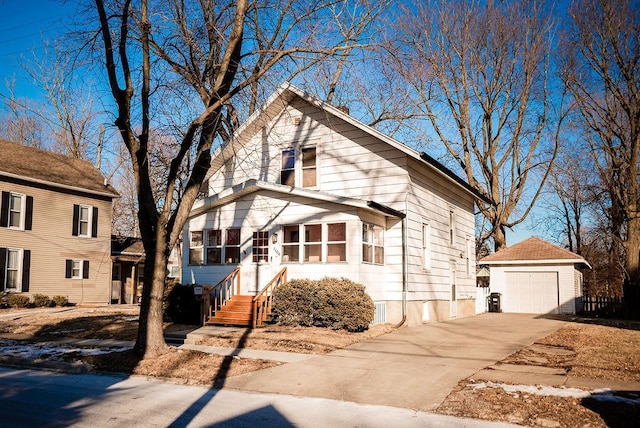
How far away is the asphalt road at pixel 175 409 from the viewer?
708 cm

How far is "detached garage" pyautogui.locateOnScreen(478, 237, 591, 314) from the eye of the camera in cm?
2773

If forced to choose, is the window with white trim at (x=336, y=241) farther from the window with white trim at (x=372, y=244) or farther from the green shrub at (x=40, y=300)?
the green shrub at (x=40, y=300)

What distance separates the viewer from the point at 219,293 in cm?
1859

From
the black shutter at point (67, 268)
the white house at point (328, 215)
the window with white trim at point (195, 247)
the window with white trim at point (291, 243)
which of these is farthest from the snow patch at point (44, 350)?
the black shutter at point (67, 268)

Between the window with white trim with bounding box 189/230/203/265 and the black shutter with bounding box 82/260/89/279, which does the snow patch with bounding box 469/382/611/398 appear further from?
the black shutter with bounding box 82/260/89/279

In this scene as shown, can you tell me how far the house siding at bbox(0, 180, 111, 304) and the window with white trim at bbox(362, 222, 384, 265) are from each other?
750 inches

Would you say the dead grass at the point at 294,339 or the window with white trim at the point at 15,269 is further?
the window with white trim at the point at 15,269

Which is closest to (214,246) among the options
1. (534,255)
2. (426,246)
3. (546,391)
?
(426,246)

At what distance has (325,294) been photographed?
15.2m

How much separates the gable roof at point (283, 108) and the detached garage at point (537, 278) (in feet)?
24.4

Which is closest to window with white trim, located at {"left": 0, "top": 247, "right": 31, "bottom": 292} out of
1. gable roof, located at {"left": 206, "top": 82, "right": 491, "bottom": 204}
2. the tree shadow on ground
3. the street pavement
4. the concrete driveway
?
gable roof, located at {"left": 206, "top": 82, "right": 491, "bottom": 204}

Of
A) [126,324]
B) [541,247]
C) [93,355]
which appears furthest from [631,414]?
[541,247]

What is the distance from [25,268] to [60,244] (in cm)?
254

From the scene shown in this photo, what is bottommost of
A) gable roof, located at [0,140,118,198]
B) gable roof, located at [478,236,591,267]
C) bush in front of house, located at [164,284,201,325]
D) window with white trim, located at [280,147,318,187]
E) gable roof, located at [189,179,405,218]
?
bush in front of house, located at [164,284,201,325]
